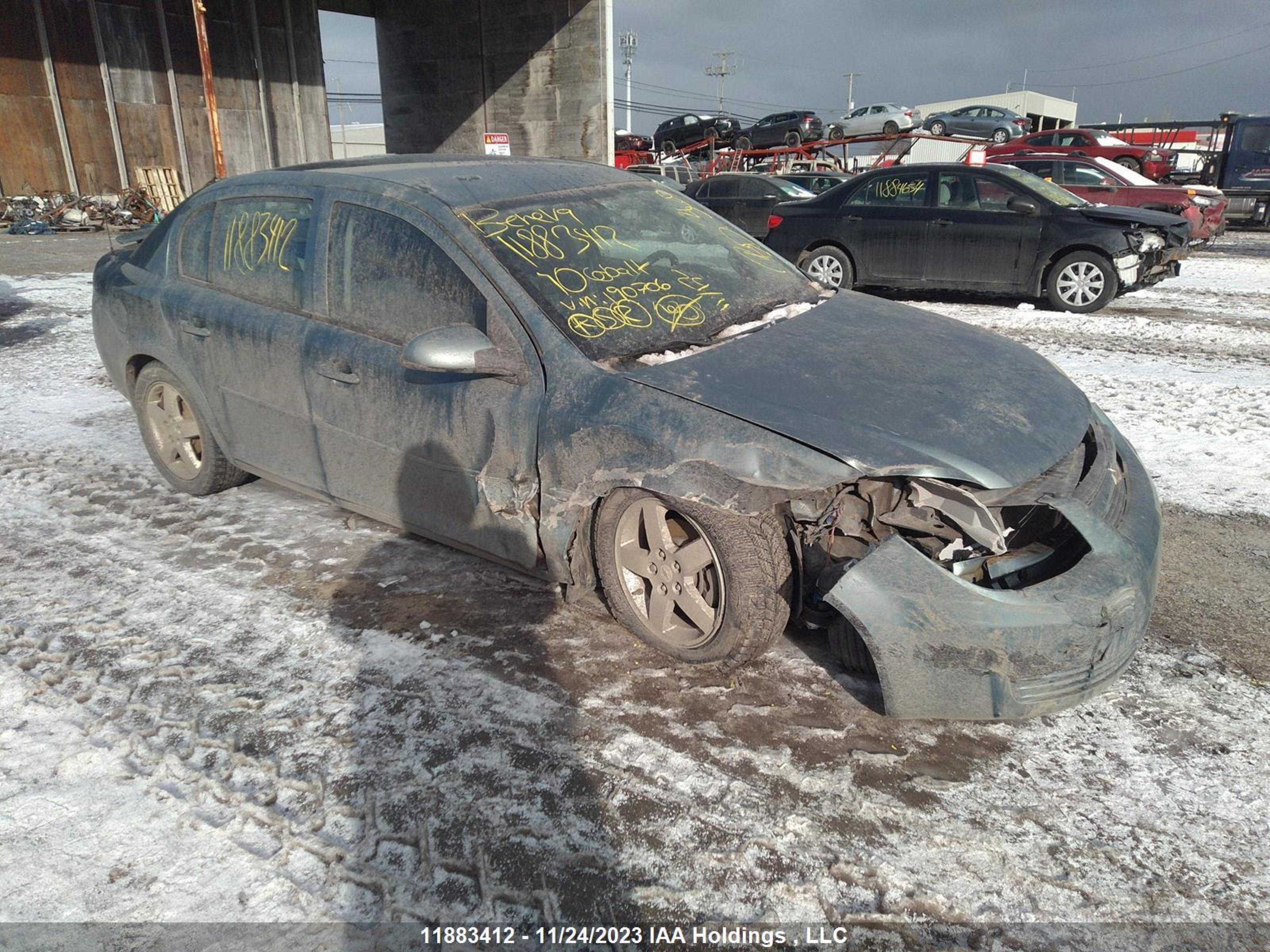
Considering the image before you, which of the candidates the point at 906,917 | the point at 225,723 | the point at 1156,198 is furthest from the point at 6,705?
the point at 1156,198

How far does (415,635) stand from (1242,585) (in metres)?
3.45

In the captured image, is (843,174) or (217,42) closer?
(843,174)

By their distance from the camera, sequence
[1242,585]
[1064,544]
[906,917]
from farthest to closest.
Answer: [1242,585]
[1064,544]
[906,917]

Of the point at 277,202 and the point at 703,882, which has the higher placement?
the point at 277,202

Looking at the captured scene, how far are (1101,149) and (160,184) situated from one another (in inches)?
899

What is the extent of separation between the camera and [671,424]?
2795mm

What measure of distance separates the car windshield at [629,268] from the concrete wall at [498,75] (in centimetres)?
1993

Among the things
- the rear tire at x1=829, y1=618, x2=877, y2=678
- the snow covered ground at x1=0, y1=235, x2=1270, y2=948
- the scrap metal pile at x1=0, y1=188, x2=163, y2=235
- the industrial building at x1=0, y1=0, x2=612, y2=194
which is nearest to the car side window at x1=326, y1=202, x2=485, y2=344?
the snow covered ground at x1=0, y1=235, x2=1270, y2=948

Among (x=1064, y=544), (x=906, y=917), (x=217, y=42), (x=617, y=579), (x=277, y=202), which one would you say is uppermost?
(x=217, y=42)

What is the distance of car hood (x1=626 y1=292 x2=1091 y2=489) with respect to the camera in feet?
8.61

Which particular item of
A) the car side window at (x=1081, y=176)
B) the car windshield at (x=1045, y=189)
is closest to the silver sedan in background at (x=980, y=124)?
the car side window at (x=1081, y=176)

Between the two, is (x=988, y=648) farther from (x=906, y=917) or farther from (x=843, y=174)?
(x=843, y=174)

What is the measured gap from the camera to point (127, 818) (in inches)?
97.1

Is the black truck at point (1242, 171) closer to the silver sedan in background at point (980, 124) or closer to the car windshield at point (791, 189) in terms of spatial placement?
the car windshield at point (791, 189)
